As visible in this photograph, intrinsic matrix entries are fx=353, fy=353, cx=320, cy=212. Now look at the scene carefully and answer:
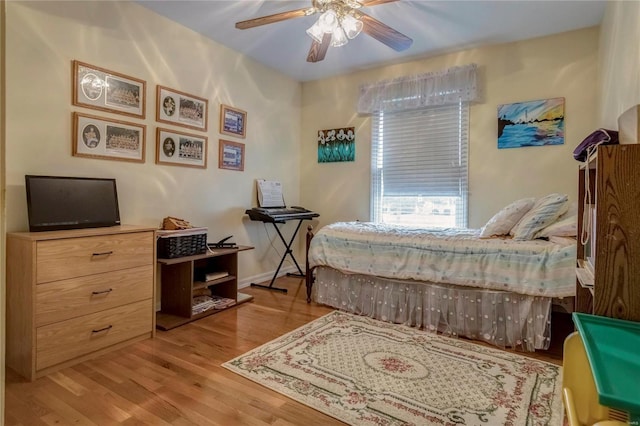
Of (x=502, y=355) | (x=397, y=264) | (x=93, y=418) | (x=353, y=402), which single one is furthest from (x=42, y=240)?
(x=502, y=355)

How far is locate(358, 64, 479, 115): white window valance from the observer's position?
349 cm

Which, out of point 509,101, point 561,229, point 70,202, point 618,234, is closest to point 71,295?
point 70,202

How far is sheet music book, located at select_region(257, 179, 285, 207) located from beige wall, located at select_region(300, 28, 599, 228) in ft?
2.52

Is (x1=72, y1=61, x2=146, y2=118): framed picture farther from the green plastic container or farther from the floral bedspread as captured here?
the green plastic container

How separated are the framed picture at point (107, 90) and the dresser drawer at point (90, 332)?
142 centimetres

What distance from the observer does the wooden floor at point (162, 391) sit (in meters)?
1.56

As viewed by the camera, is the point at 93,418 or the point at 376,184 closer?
the point at 93,418

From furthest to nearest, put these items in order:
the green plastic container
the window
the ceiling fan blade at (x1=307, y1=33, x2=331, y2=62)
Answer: the window < the ceiling fan blade at (x1=307, y1=33, x2=331, y2=62) < the green plastic container

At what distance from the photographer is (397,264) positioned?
2.71m

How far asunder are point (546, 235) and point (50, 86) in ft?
11.1

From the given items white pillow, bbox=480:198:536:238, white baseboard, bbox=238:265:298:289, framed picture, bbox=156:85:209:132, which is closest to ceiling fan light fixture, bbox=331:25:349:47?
framed picture, bbox=156:85:209:132

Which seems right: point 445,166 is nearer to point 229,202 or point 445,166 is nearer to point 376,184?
point 376,184

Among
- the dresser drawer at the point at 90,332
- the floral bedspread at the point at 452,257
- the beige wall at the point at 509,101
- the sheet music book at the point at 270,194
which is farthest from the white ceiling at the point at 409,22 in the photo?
the dresser drawer at the point at 90,332

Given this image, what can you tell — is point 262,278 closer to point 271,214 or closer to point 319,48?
point 271,214
